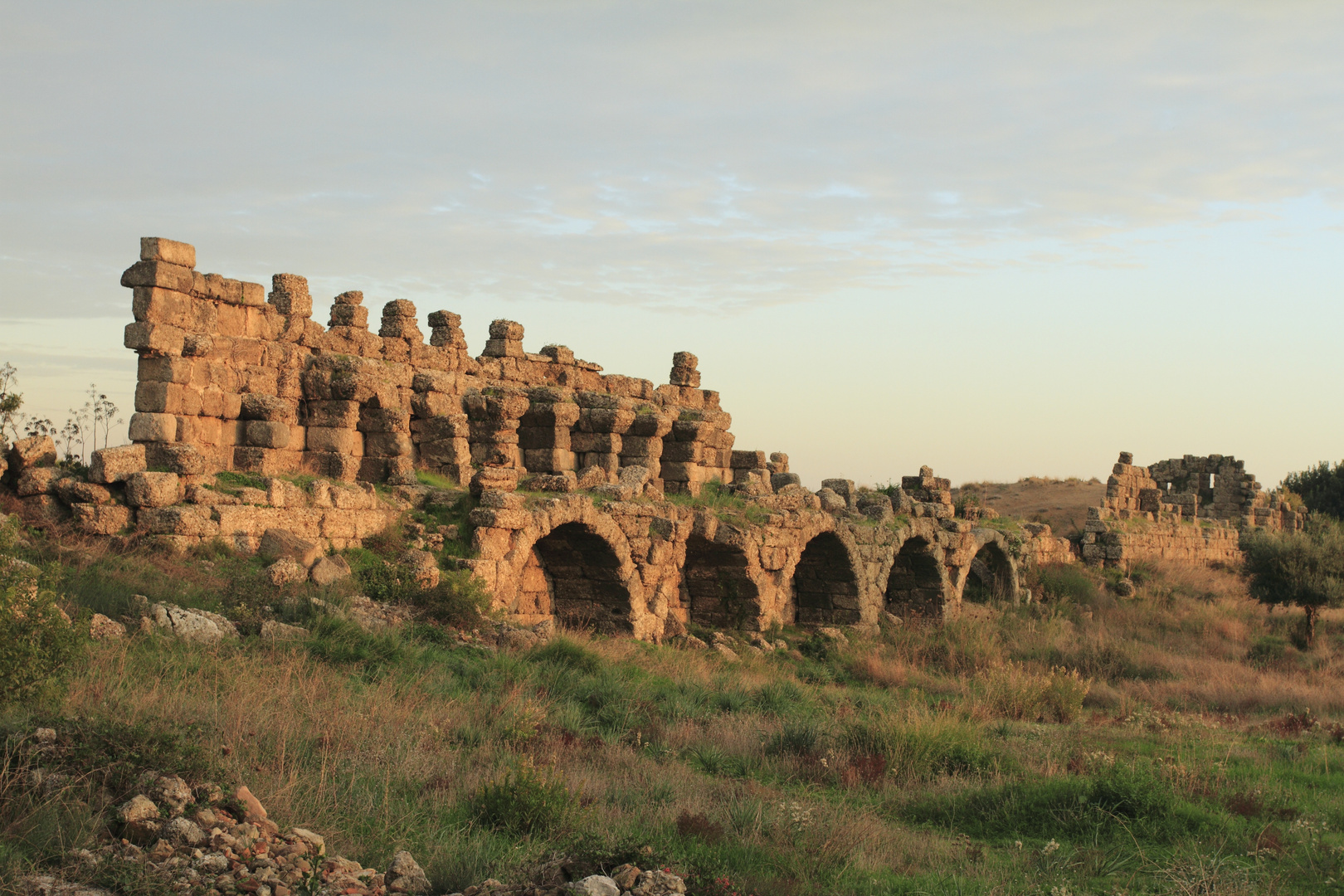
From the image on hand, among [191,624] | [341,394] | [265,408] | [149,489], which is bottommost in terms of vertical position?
[191,624]

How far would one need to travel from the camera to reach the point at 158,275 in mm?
12820

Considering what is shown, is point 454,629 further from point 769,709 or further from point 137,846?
point 137,846

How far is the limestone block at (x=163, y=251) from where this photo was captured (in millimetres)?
12906

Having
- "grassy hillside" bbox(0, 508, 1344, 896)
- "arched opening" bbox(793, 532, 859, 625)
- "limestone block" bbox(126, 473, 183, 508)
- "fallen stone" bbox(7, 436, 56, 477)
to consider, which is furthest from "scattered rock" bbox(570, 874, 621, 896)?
"arched opening" bbox(793, 532, 859, 625)

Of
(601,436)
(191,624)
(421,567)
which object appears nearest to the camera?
(191,624)

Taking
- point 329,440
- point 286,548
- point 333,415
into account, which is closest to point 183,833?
point 286,548

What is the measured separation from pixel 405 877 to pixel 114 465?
26.4ft

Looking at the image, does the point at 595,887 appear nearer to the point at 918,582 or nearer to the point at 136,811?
the point at 136,811

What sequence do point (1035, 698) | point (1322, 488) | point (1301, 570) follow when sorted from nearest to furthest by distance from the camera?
point (1035, 698) → point (1301, 570) → point (1322, 488)

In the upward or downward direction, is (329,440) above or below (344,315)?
below

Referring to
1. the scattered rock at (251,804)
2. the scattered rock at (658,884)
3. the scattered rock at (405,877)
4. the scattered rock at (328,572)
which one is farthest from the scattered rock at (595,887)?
the scattered rock at (328,572)

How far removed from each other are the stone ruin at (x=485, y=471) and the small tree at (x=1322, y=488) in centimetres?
3254

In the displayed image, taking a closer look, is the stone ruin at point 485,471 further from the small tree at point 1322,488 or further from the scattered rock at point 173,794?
the small tree at point 1322,488

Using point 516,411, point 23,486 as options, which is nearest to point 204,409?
point 23,486
